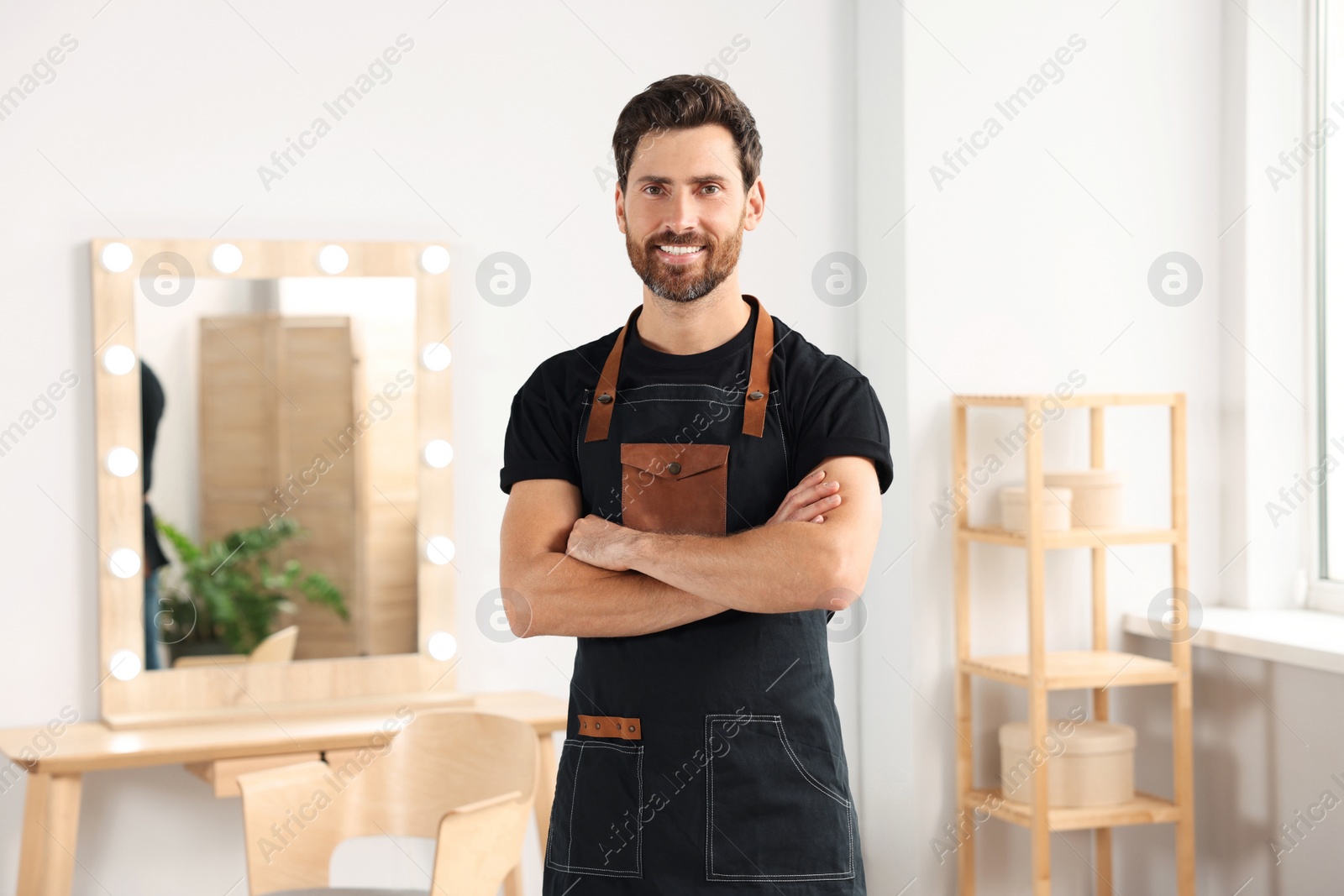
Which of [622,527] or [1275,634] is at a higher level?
[622,527]

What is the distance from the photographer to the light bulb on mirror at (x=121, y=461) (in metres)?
2.54

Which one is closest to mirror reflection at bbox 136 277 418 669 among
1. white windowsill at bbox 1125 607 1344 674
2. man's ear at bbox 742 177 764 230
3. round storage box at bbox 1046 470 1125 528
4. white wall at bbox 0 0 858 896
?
white wall at bbox 0 0 858 896

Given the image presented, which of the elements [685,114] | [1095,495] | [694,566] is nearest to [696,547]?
[694,566]

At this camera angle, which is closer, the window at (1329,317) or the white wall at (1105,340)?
the white wall at (1105,340)

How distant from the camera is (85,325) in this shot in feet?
8.39

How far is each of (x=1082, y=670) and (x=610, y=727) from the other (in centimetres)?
150

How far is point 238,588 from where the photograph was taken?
8.70 feet

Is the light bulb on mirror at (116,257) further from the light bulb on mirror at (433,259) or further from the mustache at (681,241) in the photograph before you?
the mustache at (681,241)

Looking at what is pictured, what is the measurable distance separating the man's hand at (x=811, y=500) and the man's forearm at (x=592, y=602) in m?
0.14

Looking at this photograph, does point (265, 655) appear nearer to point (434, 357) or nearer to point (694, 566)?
point (434, 357)

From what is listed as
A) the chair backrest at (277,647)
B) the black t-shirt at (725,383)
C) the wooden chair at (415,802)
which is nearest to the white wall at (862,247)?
the chair backrest at (277,647)

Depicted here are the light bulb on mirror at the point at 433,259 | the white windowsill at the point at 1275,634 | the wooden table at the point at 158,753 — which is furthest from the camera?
the light bulb on mirror at the point at 433,259

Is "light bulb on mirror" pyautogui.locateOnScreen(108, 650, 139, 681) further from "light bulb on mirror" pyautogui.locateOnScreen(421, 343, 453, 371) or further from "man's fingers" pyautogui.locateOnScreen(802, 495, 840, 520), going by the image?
"man's fingers" pyautogui.locateOnScreen(802, 495, 840, 520)

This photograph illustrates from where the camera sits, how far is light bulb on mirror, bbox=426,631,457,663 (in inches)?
109
